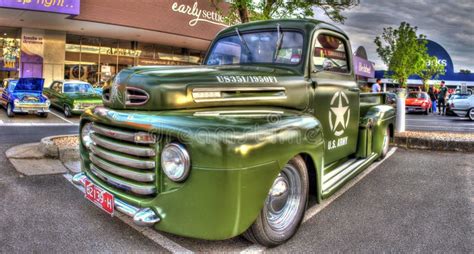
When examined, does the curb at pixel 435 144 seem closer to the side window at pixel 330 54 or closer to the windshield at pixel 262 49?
the side window at pixel 330 54

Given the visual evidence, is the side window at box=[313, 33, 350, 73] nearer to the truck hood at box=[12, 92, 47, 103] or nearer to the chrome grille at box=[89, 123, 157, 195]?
the chrome grille at box=[89, 123, 157, 195]

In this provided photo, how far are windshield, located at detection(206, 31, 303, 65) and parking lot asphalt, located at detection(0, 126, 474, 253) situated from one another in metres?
1.79

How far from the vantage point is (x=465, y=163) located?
707cm

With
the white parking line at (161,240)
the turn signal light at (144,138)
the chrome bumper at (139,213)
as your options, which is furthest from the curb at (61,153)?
the turn signal light at (144,138)

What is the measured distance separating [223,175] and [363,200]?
272cm

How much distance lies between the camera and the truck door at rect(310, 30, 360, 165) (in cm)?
427

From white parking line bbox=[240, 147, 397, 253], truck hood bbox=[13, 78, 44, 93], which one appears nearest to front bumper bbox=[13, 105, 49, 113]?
truck hood bbox=[13, 78, 44, 93]

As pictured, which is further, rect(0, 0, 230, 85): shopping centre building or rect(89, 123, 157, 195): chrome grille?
rect(0, 0, 230, 85): shopping centre building

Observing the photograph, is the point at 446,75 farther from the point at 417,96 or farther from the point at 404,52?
the point at 417,96

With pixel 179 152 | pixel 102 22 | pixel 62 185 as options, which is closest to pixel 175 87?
pixel 179 152

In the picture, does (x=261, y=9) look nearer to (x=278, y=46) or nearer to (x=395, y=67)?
(x=278, y=46)

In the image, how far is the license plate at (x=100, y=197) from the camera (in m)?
3.06

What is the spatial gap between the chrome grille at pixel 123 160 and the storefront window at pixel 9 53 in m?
23.3

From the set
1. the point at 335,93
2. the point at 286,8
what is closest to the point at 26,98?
the point at 286,8
